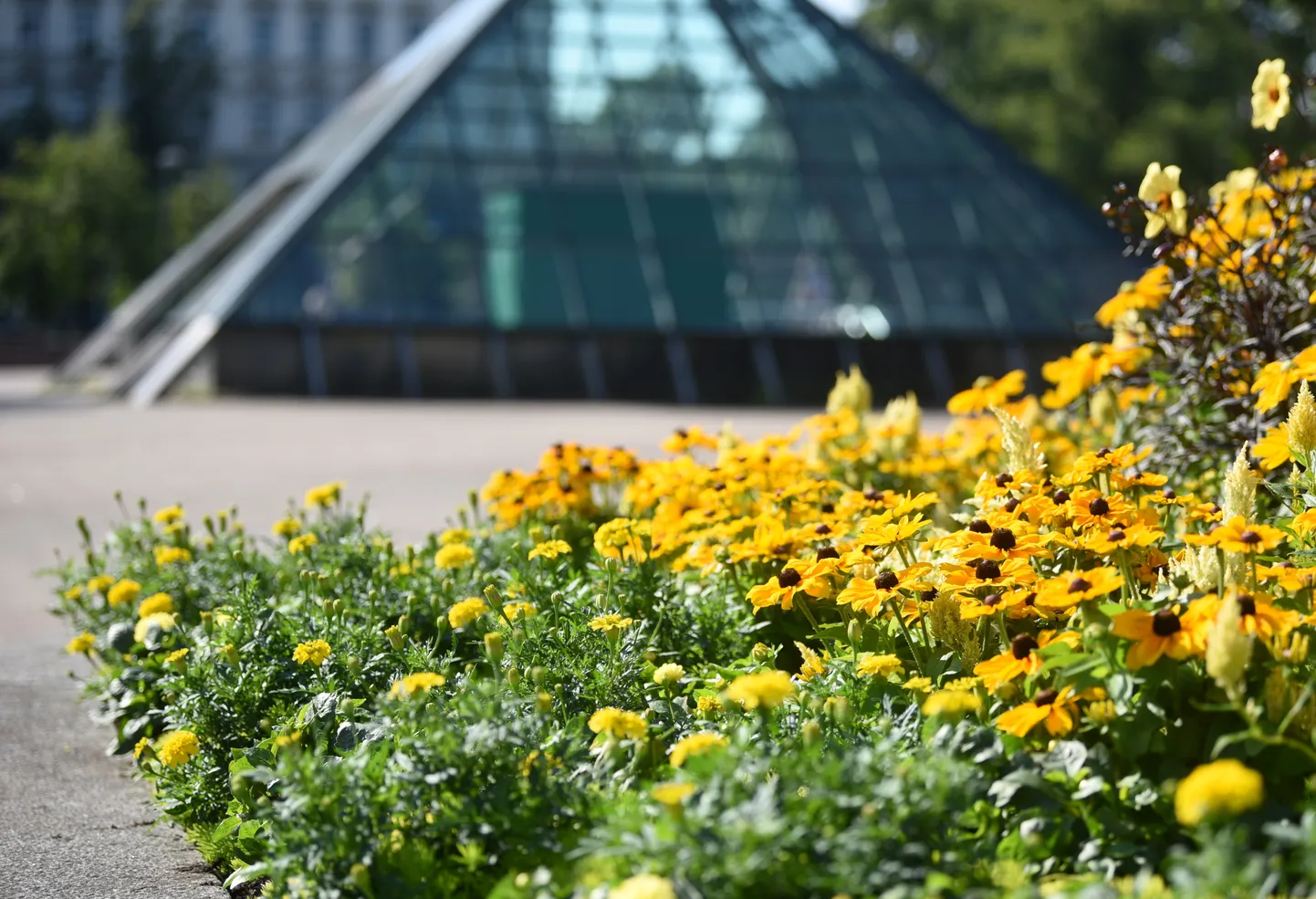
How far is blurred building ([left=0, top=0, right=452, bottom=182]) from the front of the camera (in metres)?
81.8

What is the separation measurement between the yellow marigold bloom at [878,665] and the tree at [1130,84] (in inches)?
1460

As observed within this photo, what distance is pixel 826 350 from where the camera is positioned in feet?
74.0

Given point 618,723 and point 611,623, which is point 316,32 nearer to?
point 611,623

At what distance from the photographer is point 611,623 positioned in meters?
3.64

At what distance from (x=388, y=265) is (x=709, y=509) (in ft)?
57.0

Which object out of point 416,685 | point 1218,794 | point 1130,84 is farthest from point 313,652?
point 1130,84

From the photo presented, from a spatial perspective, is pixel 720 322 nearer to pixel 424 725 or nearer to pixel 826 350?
pixel 826 350

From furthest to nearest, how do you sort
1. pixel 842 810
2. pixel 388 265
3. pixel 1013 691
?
pixel 388 265, pixel 1013 691, pixel 842 810

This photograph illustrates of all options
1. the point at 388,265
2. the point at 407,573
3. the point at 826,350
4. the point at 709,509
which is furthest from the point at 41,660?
the point at 826,350

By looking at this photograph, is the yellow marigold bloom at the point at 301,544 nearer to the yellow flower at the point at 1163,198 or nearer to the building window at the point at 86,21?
the yellow flower at the point at 1163,198

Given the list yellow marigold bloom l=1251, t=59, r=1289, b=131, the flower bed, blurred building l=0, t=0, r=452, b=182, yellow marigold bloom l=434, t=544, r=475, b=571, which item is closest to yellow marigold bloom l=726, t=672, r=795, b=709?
the flower bed

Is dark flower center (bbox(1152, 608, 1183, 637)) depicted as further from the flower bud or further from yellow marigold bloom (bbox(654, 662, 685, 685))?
the flower bud

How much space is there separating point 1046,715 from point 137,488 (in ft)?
31.4

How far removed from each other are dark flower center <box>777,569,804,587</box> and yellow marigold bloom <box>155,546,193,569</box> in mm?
2247
